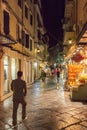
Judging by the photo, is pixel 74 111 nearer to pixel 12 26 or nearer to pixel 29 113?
pixel 29 113

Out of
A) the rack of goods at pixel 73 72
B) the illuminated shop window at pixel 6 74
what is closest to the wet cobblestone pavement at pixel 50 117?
the illuminated shop window at pixel 6 74

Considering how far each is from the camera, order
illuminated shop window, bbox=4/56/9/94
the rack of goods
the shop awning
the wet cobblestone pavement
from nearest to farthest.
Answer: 1. the wet cobblestone pavement
2. the shop awning
3. illuminated shop window, bbox=4/56/9/94
4. the rack of goods

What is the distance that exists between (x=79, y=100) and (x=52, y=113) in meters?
4.01

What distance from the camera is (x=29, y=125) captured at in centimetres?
978

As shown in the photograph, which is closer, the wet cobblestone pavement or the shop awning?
the wet cobblestone pavement

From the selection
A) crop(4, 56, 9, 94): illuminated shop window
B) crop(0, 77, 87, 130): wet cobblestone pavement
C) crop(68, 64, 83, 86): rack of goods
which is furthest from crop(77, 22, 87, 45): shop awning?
crop(4, 56, 9, 94): illuminated shop window

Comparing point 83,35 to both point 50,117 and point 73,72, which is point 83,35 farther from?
point 73,72

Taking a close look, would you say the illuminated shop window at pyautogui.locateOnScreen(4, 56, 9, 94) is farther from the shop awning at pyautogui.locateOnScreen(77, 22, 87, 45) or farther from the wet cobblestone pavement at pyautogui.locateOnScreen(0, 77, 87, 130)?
the shop awning at pyautogui.locateOnScreen(77, 22, 87, 45)

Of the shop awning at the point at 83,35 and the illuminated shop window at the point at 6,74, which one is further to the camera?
the illuminated shop window at the point at 6,74

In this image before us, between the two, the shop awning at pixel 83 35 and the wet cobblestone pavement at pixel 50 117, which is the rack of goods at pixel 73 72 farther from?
the wet cobblestone pavement at pixel 50 117

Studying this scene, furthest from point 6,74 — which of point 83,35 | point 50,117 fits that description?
point 50,117

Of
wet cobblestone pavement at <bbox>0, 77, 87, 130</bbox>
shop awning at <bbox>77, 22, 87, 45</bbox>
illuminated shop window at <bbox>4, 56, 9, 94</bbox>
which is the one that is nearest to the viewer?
wet cobblestone pavement at <bbox>0, 77, 87, 130</bbox>

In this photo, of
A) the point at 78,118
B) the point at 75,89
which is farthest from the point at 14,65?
the point at 78,118

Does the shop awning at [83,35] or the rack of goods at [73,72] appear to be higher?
the shop awning at [83,35]
